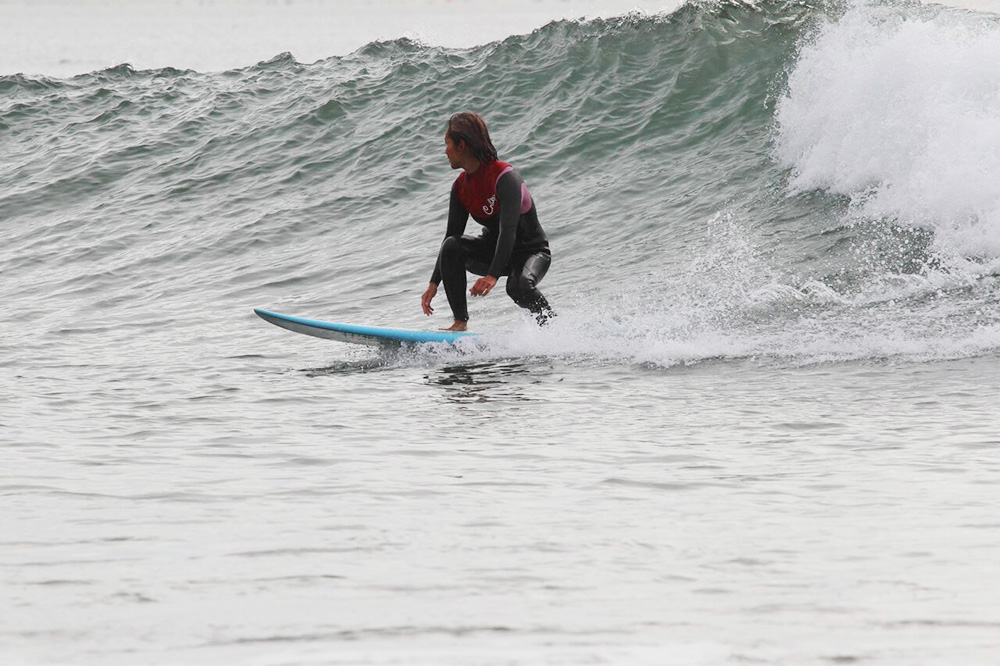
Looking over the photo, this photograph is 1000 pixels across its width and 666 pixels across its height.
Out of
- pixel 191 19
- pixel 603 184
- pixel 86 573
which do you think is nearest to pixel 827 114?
pixel 603 184

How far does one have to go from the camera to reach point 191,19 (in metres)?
110

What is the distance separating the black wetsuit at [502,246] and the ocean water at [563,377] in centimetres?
30

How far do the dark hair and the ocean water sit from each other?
119cm

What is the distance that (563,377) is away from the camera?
23.4 feet

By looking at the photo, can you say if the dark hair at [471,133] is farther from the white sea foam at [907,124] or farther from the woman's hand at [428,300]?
the white sea foam at [907,124]

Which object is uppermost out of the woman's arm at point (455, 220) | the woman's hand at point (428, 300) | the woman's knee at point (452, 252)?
the woman's arm at point (455, 220)

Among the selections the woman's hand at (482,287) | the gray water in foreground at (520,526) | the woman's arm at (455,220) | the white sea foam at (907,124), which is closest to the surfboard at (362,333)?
the woman's arm at (455,220)

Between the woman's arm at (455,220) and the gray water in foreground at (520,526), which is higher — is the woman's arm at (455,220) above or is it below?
above

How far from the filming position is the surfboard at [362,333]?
8070mm

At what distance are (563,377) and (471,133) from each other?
1760 mm

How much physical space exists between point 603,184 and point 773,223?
9.49 ft

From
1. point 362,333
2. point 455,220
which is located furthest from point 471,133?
point 362,333

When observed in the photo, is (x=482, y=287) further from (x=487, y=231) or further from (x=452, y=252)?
(x=487, y=231)

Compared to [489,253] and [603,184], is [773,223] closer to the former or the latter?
[603,184]
